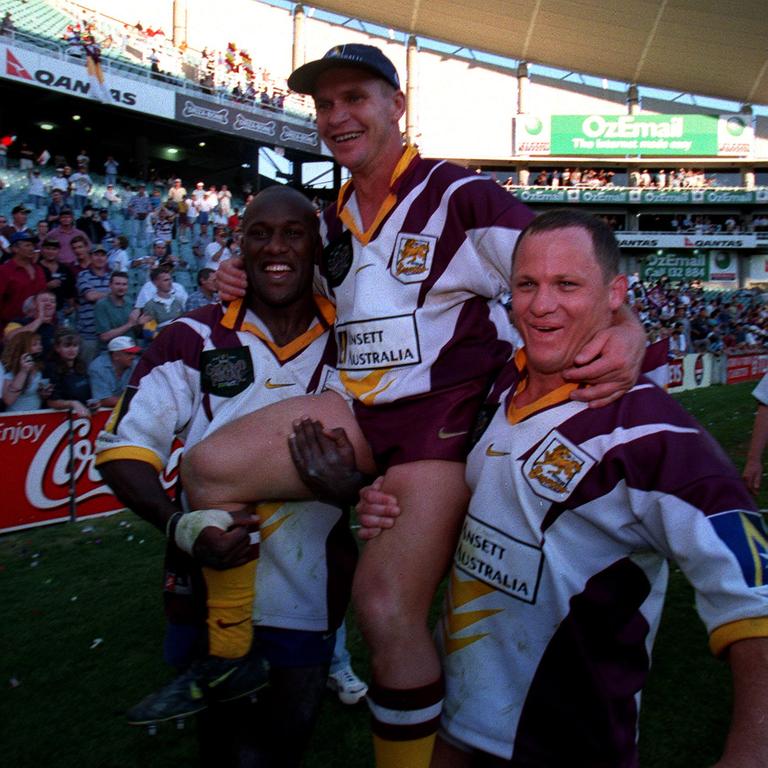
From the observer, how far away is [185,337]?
99.3 inches

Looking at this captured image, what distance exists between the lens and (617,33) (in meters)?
36.3

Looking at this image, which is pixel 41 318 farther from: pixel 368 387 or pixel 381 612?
pixel 381 612

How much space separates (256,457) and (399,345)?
52 cm

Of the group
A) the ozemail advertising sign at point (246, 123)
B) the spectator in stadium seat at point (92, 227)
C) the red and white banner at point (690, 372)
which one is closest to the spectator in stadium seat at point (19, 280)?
the spectator in stadium seat at point (92, 227)

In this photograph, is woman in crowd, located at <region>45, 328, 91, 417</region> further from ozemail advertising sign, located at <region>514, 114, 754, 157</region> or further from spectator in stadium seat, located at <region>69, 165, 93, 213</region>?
ozemail advertising sign, located at <region>514, 114, 754, 157</region>

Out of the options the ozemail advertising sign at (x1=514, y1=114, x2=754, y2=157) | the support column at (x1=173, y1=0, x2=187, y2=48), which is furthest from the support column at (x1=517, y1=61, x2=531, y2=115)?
the support column at (x1=173, y1=0, x2=187, y2=48)

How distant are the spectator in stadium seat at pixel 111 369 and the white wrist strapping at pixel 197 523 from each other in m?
5.73

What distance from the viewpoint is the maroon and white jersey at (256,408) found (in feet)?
7.77

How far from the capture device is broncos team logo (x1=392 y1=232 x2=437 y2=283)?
2182 millimetres

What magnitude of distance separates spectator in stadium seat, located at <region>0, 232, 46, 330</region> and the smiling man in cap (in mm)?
6196

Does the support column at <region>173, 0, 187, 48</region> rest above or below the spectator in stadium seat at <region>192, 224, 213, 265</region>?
above

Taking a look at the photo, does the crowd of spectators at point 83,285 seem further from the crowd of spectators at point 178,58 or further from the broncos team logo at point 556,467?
the crowd of spectators at point 178,58

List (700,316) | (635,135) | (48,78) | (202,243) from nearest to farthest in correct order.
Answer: (202,243), (48,78), (700,316), (635,135)

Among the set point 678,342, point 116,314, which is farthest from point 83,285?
point 678,342
